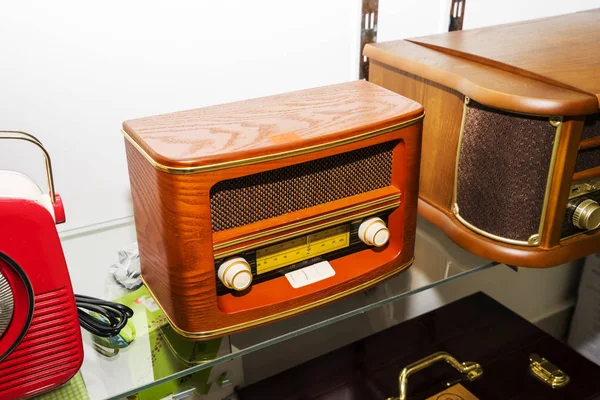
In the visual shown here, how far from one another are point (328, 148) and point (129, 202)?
1.36 ft

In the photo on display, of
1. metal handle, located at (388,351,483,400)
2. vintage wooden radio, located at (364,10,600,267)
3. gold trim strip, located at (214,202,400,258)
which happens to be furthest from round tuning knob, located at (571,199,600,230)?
metal handle, located at (388,351,483,400)

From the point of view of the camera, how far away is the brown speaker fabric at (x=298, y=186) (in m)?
0.68

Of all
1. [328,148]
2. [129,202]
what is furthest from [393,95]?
[129,202]

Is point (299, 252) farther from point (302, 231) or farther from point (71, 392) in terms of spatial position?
point (71, 392)

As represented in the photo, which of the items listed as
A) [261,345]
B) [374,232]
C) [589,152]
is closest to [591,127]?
[589,152]

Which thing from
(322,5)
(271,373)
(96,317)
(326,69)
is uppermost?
(322,5)

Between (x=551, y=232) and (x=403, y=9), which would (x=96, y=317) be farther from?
(x=403, y=9)

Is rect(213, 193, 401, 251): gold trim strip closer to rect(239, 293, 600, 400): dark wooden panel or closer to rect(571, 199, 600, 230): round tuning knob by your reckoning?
rect(571, 199, 600, 230): round tuning knob

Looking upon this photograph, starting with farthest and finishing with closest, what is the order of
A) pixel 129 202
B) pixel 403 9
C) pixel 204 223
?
pixel 403 9, pixel 129 202, pixel 204 223

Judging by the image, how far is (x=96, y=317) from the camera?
79cm

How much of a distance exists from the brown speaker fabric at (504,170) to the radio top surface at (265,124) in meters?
0.11

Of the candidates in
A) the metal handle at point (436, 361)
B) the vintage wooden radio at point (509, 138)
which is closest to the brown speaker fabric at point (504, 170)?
the vintage wooden radio at point (509, 138)

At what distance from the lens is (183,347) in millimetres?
782

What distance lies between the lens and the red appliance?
58cm
